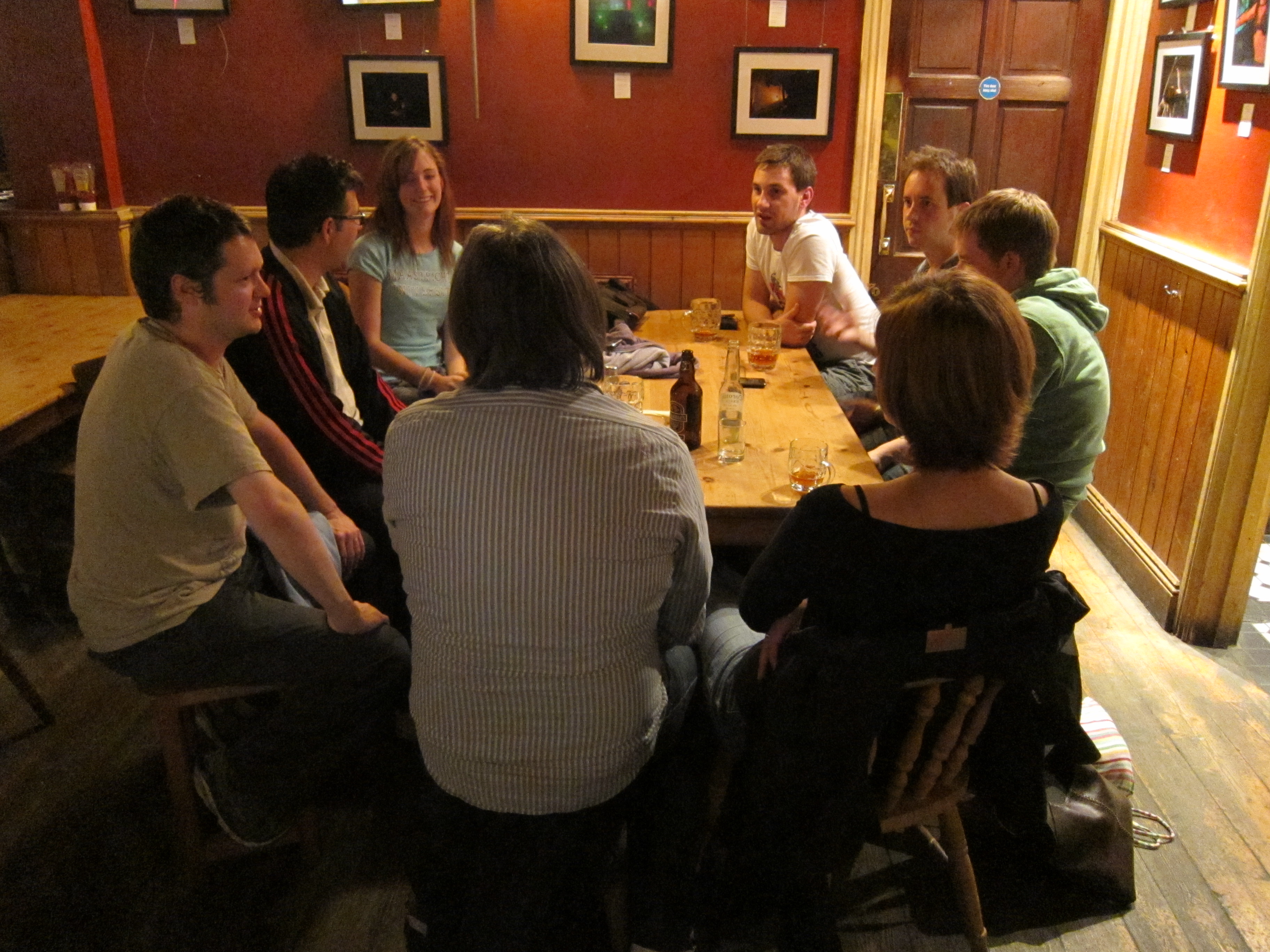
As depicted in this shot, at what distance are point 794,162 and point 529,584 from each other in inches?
86.7

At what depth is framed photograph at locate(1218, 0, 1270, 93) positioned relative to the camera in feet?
8.24

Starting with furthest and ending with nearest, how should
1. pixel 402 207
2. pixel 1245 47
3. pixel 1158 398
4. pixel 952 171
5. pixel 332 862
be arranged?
1. pixel 1158 398
2. pixel 402 207
3. pixel 952 171
4. pixel 1245 47
5. pixel 332 862

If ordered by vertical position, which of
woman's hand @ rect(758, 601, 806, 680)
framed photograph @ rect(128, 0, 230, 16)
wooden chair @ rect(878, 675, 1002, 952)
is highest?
framed photograph @ rect(128, 0, 230, 16)

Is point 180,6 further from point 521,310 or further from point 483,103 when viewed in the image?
point 521,310

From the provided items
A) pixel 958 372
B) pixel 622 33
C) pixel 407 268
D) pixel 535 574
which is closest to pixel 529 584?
pixel 535 574

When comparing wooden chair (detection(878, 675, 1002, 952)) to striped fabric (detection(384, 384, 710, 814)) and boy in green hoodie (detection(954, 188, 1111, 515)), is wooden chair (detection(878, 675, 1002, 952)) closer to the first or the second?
striped fabric (detection(384, 384, 710, 814))

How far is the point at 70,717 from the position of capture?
97.6 inches

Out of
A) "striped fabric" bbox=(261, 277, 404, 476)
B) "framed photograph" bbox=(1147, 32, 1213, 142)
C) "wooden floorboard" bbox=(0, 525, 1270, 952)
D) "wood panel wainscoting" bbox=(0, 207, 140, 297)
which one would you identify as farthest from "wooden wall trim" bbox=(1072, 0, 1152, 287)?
"wood panel wainscoting" bbox=(0, 207, 140, 297)

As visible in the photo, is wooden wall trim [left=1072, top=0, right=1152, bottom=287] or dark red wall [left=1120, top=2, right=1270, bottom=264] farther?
wooden wall trim [left=1072, top=0, right=1152, bottom=287]

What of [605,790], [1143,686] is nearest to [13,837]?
[605,790]

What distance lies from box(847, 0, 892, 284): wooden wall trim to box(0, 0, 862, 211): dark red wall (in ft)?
0.15

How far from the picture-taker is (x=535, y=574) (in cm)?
130

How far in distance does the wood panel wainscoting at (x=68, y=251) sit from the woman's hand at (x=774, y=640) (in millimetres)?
3423

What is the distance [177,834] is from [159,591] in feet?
1.82
